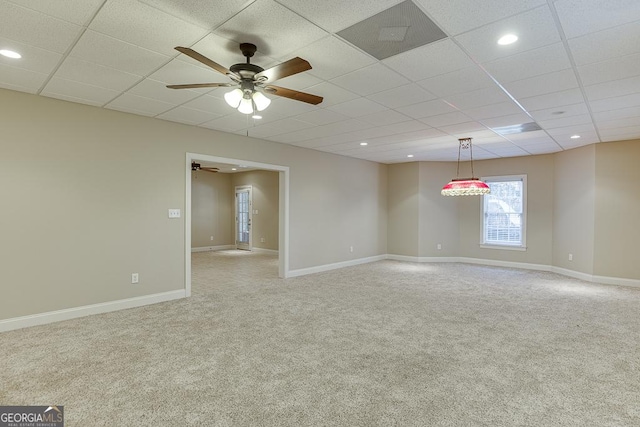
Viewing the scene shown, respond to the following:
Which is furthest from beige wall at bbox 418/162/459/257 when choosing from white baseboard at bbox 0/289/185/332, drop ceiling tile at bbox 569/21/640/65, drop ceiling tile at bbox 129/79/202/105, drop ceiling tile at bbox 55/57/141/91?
drop ceiling tile at bbox 55/57/141/91

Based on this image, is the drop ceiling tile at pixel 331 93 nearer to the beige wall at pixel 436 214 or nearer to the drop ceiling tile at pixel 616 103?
the drop ceiling tile at pixel 616 103

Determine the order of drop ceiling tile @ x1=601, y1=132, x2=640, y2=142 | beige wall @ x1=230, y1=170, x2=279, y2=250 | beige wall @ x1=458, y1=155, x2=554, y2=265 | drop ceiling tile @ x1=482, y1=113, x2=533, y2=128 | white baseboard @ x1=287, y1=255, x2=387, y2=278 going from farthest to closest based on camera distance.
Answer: beige wall @ x1=230, y1=170, x2=279, y2=250
beige wall @ x1=458, y1=155, x2=554, y2=265
white baseboard @ x1=287, y1=255, x2=387, y2=278
drop ceiling tile @ x1=601, y1=132, x2=640, y2=142
drop ceiling tile @ x1=482, y1=113, x2=533, y2=128

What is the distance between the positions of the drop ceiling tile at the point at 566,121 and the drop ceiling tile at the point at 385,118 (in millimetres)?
2099

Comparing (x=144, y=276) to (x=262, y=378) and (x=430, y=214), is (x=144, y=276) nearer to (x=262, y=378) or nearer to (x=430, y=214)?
(x=262, y=378)

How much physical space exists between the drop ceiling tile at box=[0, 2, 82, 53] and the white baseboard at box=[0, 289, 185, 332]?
3000 mm

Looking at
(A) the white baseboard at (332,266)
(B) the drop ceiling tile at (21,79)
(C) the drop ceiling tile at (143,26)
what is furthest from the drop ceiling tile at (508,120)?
(B) the drop ceiling tile at (21,79)

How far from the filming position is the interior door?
432 inches

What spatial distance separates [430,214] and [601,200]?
342 cm

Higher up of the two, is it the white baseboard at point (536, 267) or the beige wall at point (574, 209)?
the beige wall at point (574, 209)

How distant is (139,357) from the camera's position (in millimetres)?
2988

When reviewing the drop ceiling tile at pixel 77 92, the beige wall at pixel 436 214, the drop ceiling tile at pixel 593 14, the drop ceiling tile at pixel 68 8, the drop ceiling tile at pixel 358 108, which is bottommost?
the beige wall at pixel 436 214

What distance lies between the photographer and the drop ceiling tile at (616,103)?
3688 mm

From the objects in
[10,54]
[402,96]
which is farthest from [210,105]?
[402,96]

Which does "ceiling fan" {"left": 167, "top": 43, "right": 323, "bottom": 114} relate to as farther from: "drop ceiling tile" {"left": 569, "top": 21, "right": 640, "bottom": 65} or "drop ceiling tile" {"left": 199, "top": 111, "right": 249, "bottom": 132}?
"drop ceiling tile" {"left": 569, "top": 21, "right": 640, "bottom": 65}
